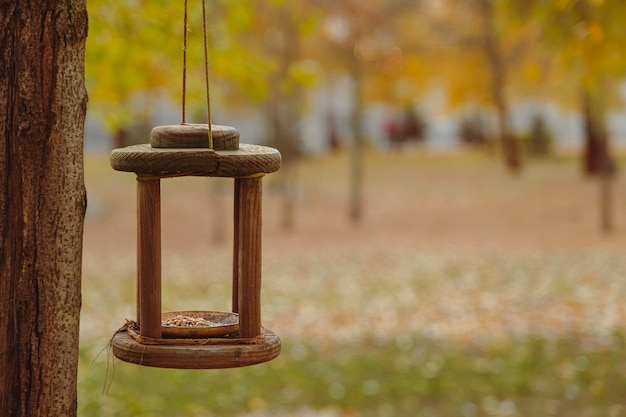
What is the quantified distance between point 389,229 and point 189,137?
717 inches

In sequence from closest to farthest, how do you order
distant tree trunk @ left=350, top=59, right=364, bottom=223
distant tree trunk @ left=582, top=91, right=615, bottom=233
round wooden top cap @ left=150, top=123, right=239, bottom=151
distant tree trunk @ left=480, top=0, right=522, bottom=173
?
round wooden top cap @ left=150, top=123, right=239, bottom=151, distant tree trunk @ left=582, top=91, right=615, bottom=233, distant tree trunk @ left=350, top=59, right=364, bottom=223, distant tree trunk @ left=480, top=0, right=522, bottom=173

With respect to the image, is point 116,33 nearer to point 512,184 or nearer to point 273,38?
point 273,38

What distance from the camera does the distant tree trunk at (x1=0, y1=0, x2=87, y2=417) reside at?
2.45 metres

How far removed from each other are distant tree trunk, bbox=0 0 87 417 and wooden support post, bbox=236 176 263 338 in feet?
1.60

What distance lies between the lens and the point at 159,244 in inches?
105

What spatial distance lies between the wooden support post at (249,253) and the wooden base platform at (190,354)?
10 cm

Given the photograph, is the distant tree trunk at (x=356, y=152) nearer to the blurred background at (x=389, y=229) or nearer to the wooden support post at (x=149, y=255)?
the blurred background at (x=389, y=229)

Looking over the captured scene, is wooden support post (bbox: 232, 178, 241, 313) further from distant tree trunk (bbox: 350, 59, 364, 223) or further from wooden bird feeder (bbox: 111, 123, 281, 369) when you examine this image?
distant tree trunk (bbox: 350, 59, 364, 223)

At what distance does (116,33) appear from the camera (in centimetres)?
721

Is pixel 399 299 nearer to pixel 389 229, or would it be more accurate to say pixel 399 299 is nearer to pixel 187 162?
pixel 389 229

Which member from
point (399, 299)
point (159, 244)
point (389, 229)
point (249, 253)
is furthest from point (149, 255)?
point (389, 229)

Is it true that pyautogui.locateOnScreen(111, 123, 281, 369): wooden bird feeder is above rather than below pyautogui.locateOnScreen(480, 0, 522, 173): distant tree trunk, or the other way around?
below

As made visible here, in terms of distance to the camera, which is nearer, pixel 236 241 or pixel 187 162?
pixel 187 162

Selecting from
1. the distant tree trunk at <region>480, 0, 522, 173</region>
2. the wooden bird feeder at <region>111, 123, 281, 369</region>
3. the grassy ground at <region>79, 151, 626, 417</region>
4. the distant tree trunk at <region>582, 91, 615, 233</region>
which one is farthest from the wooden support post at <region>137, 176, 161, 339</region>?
the distant tree trunk at <region>480, 0, 522, 173</region>
